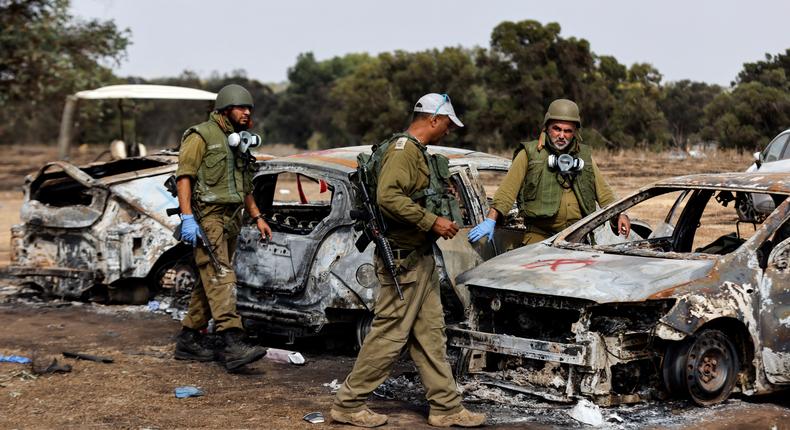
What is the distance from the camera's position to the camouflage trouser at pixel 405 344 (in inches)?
236

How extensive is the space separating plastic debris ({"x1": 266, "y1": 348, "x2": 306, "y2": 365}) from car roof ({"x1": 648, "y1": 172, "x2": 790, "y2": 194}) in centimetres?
285

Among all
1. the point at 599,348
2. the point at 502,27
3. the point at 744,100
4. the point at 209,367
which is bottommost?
the point at 209,367

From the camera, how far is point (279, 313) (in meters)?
7.96

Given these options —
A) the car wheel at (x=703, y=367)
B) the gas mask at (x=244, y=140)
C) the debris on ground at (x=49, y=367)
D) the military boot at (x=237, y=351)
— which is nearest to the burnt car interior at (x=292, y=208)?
the gas mask at (x=244, y=140)

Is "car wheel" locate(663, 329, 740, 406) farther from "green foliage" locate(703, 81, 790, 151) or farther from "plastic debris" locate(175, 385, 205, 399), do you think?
"green foliage" locate(703, 81, 790, 151)

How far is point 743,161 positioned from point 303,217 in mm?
11279

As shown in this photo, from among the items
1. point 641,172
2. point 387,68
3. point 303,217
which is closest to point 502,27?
point 387,68

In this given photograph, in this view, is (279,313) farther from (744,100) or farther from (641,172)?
(744,100)

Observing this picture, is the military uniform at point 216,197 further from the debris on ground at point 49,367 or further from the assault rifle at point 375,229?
the assault rifle at point 375,229

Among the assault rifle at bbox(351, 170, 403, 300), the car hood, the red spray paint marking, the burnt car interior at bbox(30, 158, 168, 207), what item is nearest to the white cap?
the assault rifle at bbox(351, 170, 403, 300)

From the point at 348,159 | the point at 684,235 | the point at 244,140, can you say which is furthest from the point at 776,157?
the point at 244,140

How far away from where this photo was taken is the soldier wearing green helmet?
25.2ft

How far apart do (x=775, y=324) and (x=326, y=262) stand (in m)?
3.06

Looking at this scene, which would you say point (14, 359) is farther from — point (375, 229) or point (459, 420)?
point (459, 420)
